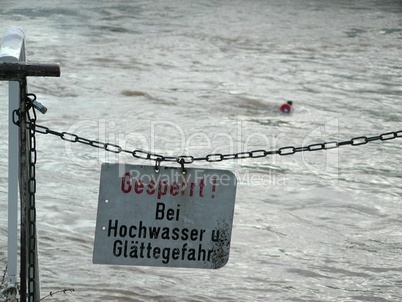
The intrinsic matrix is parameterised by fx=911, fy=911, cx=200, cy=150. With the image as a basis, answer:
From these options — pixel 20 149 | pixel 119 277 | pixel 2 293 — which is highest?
pixel 20 149

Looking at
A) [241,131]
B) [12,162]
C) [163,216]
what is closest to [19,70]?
[12,162]

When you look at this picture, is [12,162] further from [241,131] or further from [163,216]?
[241,131]

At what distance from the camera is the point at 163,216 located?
4.41 metres

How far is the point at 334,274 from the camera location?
703 centimetres

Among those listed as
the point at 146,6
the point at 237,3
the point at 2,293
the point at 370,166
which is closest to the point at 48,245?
the point at 2,293

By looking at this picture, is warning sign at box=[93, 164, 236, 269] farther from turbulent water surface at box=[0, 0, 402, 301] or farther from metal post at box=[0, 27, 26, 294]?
turbulent water surface at box=[0, 0, 402, 301]

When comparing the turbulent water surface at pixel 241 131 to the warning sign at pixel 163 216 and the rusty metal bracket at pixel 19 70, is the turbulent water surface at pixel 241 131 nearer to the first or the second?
the warning sign at pixel 163 216

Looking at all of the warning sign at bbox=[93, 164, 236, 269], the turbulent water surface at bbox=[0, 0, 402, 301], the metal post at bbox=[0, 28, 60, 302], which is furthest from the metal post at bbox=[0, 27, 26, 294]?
the turbulent water surface at bbox=[0, 0, 402, 301]

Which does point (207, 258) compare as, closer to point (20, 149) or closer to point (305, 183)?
point (20, 149)

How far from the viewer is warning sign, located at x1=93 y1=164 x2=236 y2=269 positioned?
171 inches

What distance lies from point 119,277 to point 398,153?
4917mm

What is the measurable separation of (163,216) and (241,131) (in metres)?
7.09

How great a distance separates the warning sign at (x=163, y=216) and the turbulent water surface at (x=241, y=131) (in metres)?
2.01

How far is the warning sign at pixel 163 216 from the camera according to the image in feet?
14.2
